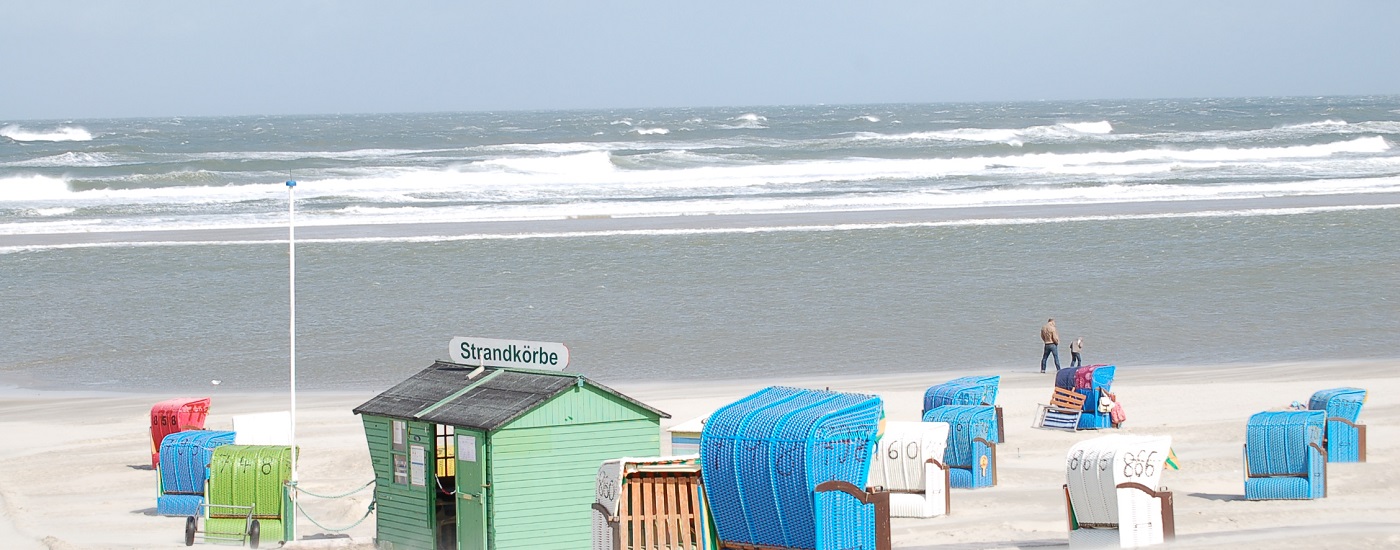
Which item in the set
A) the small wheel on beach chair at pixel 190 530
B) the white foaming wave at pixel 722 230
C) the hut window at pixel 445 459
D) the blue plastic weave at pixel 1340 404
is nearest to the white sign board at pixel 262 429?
the small wheel on beach chair at pixel 190 530

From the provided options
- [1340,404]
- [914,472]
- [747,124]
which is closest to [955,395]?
[914,472]

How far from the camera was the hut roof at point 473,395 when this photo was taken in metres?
10.6

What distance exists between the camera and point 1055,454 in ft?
50.1

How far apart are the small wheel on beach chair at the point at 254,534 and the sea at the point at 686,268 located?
7.25 feet

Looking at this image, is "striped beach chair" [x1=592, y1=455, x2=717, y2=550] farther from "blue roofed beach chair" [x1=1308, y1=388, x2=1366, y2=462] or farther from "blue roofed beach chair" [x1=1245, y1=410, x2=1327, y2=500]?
"blue roofed beach chair" [x1=1308, y1=388, x2=1366, y2=462]

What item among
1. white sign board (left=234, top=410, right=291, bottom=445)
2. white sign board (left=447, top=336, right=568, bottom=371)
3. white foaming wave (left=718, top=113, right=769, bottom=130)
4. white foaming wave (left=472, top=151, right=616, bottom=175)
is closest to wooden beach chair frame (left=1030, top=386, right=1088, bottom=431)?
white sign board (left=447, top=336, right=568, bottom=371)

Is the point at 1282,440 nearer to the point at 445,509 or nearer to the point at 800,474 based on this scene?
the point at 800,474

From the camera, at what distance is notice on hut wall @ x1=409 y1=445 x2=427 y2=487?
1120cm

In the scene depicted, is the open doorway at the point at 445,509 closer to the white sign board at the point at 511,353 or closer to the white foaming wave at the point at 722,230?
the white sign board at the point at 511,353

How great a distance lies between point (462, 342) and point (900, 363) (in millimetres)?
10126

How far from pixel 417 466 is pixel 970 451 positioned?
525 cm

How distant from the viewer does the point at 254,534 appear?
1258 cm

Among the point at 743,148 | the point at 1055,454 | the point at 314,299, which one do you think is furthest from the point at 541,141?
the point at 1055,454

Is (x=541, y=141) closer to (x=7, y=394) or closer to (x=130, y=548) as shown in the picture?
(x=7, y=394)
